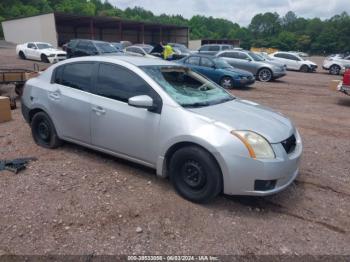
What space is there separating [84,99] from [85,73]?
0.43 meters

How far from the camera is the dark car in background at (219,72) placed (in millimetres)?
12859

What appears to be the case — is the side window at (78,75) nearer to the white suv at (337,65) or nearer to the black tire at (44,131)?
the black tire at (44,131)

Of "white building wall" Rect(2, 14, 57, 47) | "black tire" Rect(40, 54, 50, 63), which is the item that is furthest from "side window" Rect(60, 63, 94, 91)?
"white building wall" Rect(2, 14, 57, 47)

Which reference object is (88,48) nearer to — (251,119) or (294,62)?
(294,62)

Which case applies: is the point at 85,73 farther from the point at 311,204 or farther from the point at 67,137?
the point at 311,204

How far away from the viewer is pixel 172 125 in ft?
11.6

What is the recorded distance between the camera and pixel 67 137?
4.67 m

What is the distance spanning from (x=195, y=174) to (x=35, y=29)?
42.4 metres

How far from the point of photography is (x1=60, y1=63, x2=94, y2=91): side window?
4.40 metres

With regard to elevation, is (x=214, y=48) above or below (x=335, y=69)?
above

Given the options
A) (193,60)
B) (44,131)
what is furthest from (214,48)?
(44,131)

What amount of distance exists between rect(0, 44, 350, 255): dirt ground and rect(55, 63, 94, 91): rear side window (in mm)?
1107

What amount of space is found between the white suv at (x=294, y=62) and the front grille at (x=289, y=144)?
21637 millimetres

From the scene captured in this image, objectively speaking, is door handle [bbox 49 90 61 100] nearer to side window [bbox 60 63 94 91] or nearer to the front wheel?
side window [bbox 60 63 94 91]
